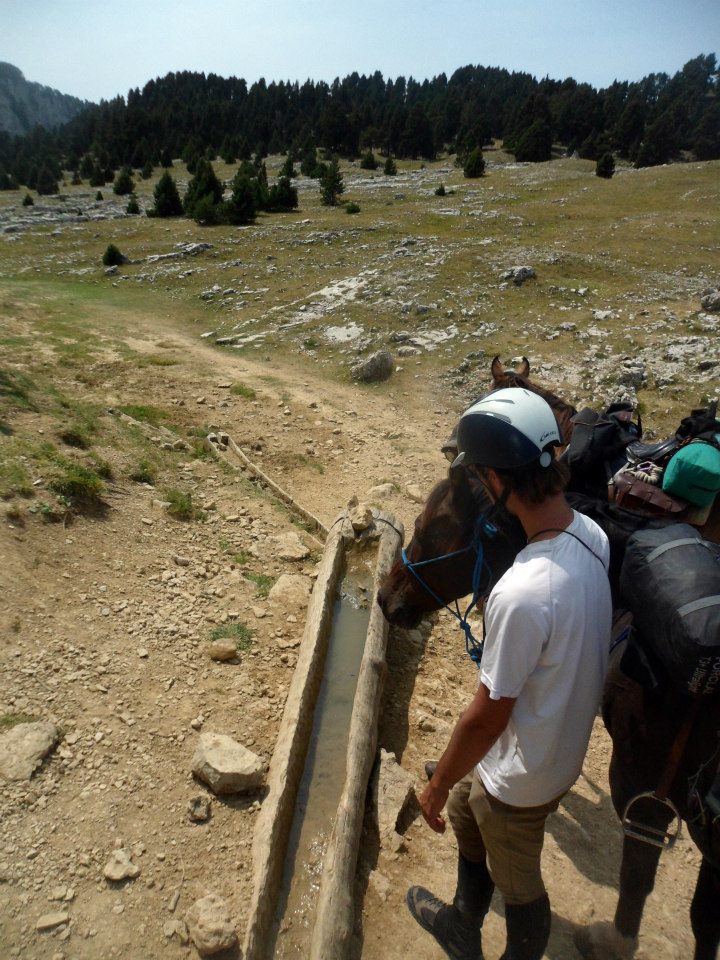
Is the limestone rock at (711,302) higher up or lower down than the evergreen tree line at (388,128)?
lower down

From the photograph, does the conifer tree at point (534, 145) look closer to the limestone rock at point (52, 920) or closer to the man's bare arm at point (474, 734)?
the man's bare arm at point (474, 734)

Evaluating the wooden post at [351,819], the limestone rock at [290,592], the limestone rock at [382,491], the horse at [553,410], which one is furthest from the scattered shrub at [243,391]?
the horse at [553,410]

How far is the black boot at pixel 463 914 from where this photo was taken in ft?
8.75

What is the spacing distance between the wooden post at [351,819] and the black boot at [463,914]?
0.43 metres

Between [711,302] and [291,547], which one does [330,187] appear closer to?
[711,302]

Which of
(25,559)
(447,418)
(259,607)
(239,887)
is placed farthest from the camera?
(447,418)

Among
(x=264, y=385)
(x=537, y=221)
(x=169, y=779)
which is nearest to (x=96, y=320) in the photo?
(x=264, y=385)

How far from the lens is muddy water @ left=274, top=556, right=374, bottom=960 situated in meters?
3.23

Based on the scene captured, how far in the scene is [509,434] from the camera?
1.96 meters

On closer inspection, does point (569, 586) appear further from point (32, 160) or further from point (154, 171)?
point (32, 160)

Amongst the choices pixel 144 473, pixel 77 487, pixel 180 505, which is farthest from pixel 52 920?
pixel 144 473

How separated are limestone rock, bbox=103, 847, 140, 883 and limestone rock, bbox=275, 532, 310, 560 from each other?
132 inches

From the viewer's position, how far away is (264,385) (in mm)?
11602

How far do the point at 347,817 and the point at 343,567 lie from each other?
2802 millimetres
